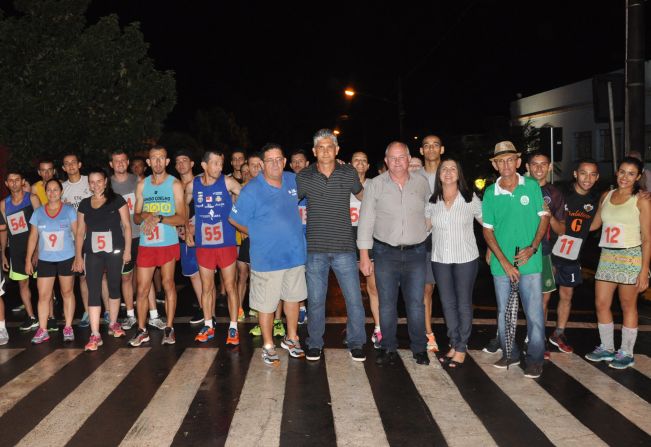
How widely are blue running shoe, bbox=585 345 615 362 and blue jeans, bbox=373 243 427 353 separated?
171cm

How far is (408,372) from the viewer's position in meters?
5.84

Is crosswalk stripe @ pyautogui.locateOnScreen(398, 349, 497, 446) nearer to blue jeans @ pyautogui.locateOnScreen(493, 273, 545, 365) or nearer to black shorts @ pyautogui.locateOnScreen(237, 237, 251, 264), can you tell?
blue jeans @ pyautogui.locateOnScreen(493, 273, 545, 365)

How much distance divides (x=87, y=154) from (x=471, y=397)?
59.6 ft

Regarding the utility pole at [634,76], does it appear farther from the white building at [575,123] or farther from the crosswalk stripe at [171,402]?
the white building at [575,123]

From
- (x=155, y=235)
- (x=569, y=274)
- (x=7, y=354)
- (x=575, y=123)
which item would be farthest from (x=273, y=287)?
(x=575, y=123)

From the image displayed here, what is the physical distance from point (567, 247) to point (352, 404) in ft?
10.3

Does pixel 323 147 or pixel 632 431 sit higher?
pixel 323 147

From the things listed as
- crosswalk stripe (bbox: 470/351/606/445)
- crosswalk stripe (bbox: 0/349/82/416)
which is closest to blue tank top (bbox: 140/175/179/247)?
crosswalk stripe (bbox: 0/349/82/416)

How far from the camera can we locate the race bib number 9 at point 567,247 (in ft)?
21.4

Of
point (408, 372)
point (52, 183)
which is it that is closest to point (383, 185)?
point (408, 372)

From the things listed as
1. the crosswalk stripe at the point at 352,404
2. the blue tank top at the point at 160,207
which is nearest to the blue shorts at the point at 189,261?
the blue tank top at the point at 160,207

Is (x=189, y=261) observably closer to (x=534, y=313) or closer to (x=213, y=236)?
(x=213, y=236)

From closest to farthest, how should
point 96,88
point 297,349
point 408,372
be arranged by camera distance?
point 408,372, point 297,349, point 96,88

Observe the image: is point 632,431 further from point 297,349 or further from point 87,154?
point 87,154
